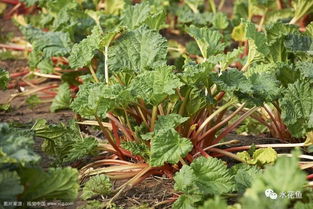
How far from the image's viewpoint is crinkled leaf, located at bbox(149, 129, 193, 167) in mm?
2508

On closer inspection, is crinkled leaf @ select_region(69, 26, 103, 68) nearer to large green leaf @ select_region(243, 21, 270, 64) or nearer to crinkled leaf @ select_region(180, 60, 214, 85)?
crinkled leaf @ select_region(180, 60, 214, 85)

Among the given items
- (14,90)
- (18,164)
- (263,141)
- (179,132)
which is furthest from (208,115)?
(14,90)

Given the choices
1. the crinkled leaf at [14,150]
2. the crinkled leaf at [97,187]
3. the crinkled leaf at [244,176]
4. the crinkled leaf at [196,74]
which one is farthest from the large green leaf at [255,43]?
the crinkled leaf at [14,150]

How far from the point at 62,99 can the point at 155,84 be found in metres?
1.16

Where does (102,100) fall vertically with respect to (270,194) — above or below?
above

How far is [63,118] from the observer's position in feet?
11.9

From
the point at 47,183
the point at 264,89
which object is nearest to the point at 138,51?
the point at 264,89

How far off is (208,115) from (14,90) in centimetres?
173

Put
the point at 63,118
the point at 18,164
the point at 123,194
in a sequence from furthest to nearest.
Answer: the point at 63,118, the point at 123,194, the point at 18,164

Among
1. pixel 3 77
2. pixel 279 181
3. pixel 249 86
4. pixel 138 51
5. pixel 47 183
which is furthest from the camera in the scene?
pixel 138 51

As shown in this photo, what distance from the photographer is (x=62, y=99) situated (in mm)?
3652

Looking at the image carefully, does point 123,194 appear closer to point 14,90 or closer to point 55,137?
point 55,137

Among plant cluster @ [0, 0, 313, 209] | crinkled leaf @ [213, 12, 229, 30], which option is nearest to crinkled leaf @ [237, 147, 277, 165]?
plant cluster @ [0, 0, 313, 209]

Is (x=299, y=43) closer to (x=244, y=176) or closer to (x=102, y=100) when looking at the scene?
(x=244, y=176)
